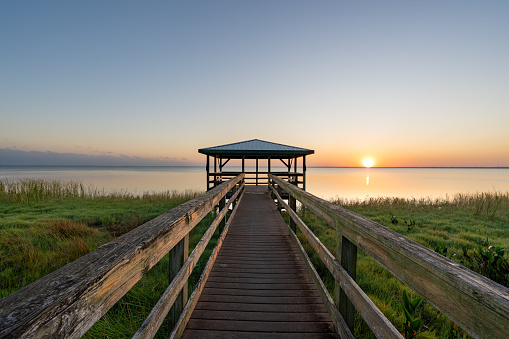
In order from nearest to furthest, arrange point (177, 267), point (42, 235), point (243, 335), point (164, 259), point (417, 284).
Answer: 1. point (417, 284)
2. point (177, 267)
3. point (243, 335)
4. point (164, 259)
5. point (42, 235)

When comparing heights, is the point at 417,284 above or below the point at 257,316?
above

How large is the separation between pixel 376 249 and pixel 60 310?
5.34ft

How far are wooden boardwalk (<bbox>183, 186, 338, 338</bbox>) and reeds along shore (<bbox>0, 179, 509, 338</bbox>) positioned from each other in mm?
630

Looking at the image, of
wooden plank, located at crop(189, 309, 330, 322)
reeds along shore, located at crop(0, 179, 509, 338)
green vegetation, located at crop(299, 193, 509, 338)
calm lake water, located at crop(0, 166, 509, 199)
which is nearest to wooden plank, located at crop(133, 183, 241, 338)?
wooden plank, located at crop(189, 309, 330, 322)

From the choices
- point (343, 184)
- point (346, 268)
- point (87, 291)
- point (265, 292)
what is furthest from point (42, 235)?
point (343, 184)

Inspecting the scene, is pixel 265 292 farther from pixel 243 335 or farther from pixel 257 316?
pixel 243 335

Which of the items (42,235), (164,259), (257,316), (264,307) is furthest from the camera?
(42,235)

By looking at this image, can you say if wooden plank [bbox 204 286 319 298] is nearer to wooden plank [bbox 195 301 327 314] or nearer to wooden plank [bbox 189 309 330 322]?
wooden plank [bbox 195 301 327 314]

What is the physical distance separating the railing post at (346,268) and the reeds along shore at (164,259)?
3.00 ft

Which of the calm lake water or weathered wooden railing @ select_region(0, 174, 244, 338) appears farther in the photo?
the calm lake water

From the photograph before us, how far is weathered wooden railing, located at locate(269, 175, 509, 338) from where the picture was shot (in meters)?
0.85

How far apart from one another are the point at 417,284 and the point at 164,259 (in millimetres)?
5386

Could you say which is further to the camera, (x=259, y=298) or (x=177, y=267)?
(x=259, y=298)

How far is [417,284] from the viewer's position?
1.21 m
